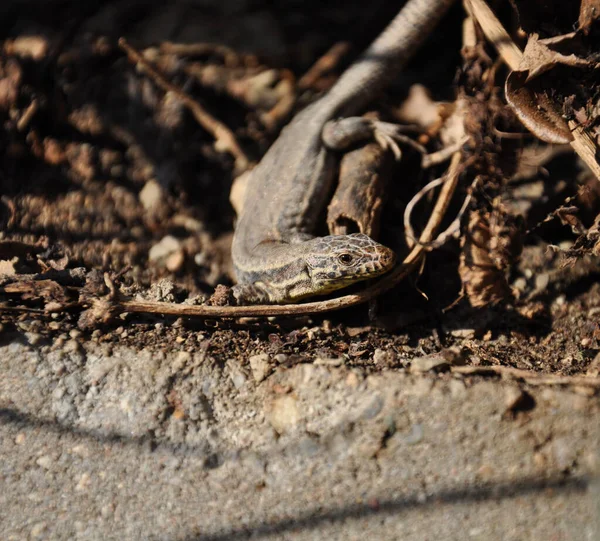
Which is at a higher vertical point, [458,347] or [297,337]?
[297,337]

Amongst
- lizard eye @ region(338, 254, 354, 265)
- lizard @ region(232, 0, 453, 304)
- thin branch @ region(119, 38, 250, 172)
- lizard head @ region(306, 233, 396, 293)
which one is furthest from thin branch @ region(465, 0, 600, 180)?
thin branch @ region(119, 38, 250, 172)

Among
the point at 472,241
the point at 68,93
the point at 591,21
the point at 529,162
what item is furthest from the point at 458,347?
the point at 68,93

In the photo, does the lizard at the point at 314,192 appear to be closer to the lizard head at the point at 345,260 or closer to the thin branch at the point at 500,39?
the lizard head at the point at 345,260

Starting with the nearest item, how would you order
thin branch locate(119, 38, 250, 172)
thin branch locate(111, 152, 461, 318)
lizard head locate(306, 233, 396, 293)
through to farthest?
thin branch locate(111, 152, 461, 318) < lizard head locate(306, 233, 396, 293) < thin branch locate(119, 38, 250, 172)

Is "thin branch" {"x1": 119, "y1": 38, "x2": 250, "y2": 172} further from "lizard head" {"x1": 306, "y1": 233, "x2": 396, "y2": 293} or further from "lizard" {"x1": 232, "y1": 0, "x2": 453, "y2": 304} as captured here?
"lizard head" {"x1": 306, "y1": 233, "x2": 396, "y2": 293}

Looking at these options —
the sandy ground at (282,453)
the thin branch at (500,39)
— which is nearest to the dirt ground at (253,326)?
the sandy ground at (282,453)

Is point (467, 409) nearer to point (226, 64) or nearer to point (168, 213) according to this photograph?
point (168, 213)

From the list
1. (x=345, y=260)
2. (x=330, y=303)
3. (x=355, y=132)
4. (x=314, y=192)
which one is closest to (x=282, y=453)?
(x=330, y=303)
